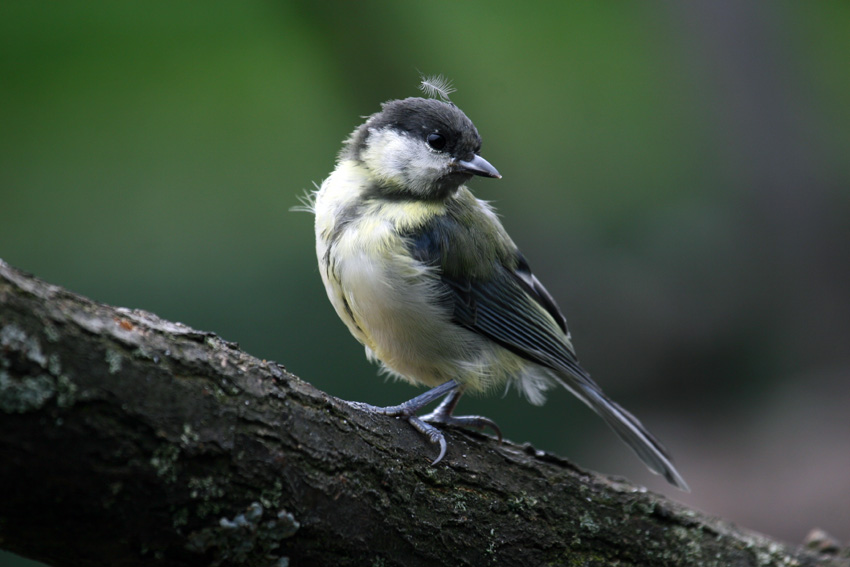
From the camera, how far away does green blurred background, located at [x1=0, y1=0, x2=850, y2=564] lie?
20.0 feet

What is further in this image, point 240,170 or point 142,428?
point 240,170

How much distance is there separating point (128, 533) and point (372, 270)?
48.4 inches

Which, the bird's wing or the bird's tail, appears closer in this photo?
the bird's wing

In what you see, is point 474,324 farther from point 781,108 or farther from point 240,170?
point 781,108

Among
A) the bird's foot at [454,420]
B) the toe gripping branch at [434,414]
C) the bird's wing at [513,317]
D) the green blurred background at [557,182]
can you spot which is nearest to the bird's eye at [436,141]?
the bird's wing at [513,317]

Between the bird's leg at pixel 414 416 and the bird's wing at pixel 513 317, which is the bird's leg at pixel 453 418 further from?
the bird's wing at pixel 513 317

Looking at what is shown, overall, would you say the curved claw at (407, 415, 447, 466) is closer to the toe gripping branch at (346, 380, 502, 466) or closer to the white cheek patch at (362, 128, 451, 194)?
the toe gripping branch at (346, 380, 502, 466)

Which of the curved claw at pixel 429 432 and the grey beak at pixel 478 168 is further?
the grey beak at pixel 478 168

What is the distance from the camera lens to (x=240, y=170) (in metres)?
6.85

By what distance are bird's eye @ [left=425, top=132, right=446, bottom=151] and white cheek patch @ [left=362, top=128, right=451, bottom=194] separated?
0.02m

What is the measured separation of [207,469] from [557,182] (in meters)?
6.33

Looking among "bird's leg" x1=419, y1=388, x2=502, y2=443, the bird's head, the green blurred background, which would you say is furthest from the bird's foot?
the green blurred background

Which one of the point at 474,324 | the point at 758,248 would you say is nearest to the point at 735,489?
the point at 758,248

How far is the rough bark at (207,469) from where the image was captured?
51.0 inches
